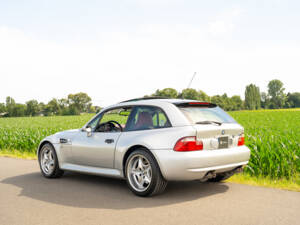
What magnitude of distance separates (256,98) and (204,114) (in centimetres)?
17361

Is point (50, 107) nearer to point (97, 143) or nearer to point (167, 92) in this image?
point (167, 92)

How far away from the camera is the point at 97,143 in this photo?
6.56m

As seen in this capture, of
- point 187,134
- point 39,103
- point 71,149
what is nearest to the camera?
point 187,134

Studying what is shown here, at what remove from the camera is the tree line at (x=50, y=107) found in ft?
449

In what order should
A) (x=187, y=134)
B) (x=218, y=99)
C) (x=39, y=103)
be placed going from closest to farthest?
(x=187, y=134) < (x=39, y=103) < (x=218, y=99)

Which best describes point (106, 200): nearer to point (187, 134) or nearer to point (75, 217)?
point (75, 217)

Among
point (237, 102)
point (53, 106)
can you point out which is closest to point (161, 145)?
point (53, 106)

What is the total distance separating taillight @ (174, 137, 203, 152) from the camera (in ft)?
17.1

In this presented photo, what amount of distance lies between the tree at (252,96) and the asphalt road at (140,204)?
170 meters

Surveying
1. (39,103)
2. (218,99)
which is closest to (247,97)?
(218,99)

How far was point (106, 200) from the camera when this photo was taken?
551 cm

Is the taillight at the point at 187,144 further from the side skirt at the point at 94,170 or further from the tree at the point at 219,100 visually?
the tree at the point at 219,100

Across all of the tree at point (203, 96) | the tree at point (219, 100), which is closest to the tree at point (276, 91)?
the tree at point (219, 100)

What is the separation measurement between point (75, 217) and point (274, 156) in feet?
15.2
